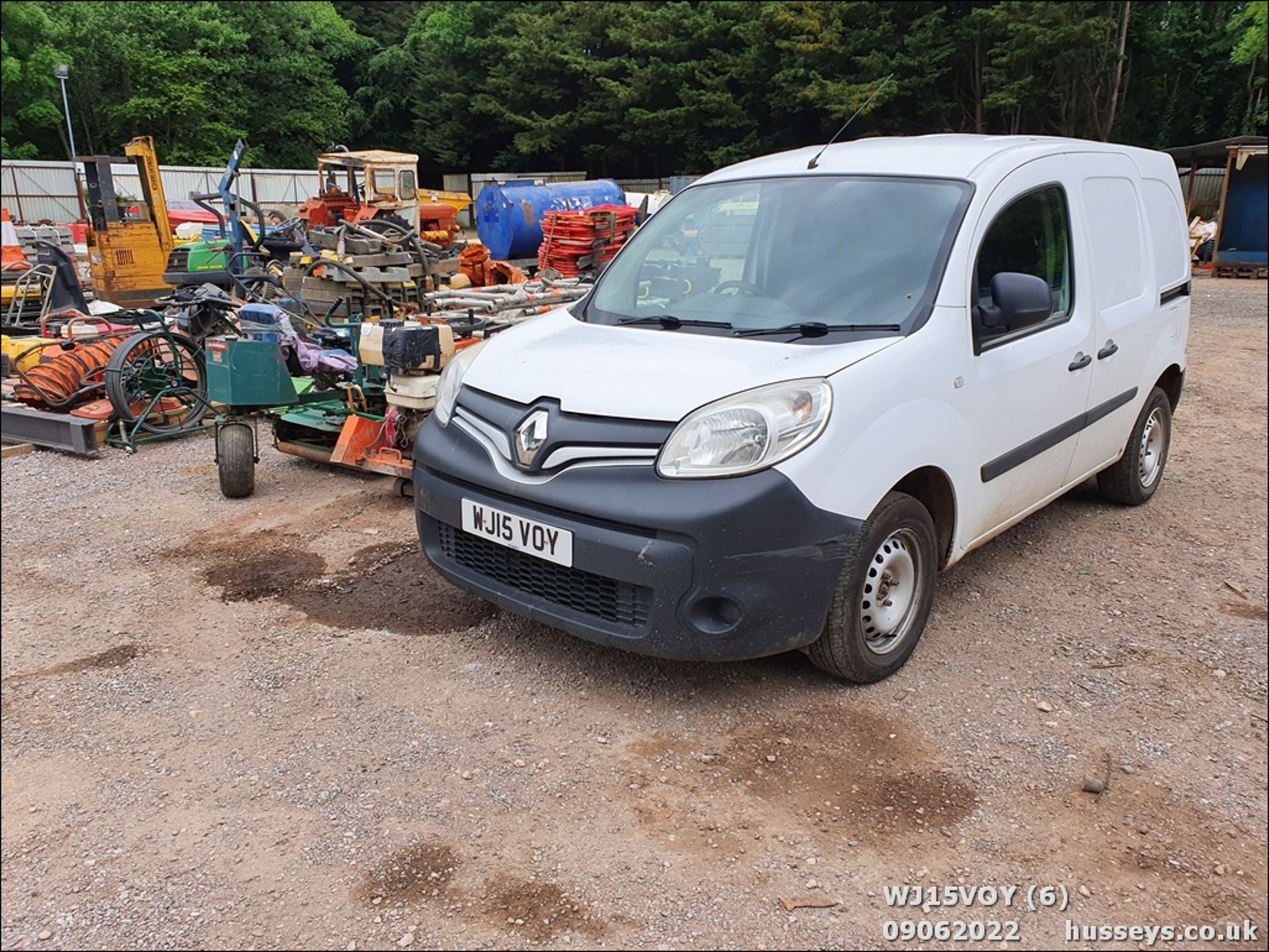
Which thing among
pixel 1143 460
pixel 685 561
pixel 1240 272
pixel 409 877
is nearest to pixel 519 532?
pixel 685 561

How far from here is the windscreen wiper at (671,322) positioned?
386cm

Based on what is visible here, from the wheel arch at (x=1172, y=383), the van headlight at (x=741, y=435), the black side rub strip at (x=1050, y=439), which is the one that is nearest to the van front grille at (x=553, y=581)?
the van headlight at (x=741, y=435)

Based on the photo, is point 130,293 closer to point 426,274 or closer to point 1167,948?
point 426,274

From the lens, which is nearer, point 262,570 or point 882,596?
point 882,596

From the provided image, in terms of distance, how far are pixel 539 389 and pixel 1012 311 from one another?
184 centimetres

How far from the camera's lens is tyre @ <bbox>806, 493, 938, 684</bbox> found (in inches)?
130

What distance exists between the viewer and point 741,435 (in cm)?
312

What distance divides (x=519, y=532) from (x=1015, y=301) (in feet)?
6.80

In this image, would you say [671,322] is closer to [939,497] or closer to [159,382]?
[939,497]

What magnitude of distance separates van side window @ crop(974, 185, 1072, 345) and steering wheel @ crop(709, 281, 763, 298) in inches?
34.0

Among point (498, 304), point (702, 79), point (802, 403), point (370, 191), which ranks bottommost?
point (498, 304)

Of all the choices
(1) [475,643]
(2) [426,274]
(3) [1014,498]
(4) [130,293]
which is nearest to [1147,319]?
(3) [1014,498]

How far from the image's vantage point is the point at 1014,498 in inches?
163

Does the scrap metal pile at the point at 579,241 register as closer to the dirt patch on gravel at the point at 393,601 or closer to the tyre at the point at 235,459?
the tyre at the point at 235,459
